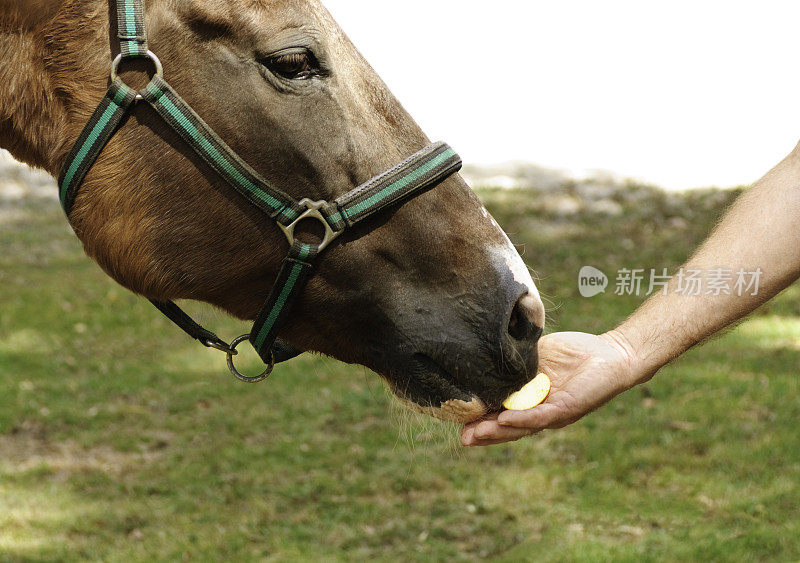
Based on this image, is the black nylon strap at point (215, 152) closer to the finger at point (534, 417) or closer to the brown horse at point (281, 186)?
the brown horse at point (281, 186)

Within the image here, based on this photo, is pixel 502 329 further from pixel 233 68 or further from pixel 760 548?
pixel 760 548

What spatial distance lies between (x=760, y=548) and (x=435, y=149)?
294cm

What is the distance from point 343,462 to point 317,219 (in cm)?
303

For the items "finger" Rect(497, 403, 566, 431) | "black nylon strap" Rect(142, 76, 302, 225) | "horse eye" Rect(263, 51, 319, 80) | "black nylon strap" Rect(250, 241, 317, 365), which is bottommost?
"black nylon strap" Rect(250, 241, 317, 365)

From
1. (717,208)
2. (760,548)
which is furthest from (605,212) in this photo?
(760,548)

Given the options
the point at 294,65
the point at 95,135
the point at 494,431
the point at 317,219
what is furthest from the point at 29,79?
the point at 494,431

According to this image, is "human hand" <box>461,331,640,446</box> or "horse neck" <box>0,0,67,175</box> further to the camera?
"human hand" <box>461,331,640,446</box>

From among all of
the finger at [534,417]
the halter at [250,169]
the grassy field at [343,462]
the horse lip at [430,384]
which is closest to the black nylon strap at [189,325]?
the halter at [250,169]

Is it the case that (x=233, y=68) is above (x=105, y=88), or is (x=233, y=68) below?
above

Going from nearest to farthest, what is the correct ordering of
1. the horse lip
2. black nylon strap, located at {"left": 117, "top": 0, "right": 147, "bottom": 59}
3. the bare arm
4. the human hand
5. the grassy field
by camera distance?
black nylon strap, located at {"left": 117, "top": 0, "right": 147, "bottom": 59} → the horse lip → the human hand → the bare arm → the grassy field

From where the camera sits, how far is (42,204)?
952cm

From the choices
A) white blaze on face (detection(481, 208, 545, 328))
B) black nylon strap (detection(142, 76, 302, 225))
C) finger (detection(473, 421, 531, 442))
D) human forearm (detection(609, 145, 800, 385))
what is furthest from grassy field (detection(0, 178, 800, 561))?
black nylon strap (detection(142, 76, 302, 225))

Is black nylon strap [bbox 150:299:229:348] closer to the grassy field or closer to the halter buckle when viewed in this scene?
the halter buckle

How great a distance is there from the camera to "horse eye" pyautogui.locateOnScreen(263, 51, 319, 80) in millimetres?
2141
